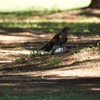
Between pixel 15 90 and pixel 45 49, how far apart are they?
5095 millimetres

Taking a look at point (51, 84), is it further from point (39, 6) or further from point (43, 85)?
point (39, 6)

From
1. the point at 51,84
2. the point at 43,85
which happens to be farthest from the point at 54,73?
the point at 43,85

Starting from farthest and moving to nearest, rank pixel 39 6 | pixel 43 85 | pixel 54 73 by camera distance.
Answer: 1. pixel 39 6
2. pixel 54 73
3. pixel 43 85

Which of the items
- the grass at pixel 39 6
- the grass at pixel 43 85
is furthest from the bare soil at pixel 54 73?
the grass at pixel 39 6

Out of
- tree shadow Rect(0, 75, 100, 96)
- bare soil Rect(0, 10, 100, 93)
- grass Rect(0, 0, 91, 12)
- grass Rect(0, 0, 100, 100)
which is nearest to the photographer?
grass Rect(0, 0, 100, 100)

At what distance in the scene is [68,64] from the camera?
9602 mm

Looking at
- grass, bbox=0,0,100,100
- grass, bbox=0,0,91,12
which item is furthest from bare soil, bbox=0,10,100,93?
grass, bbox=0,0,91,12

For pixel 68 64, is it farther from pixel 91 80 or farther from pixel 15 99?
pixel 15 99

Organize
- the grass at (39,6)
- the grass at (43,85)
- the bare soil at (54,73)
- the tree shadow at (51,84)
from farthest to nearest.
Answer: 1. the grass at (39,6)
2. the bare soil at (54,73)
3. the tree shadow at (51,84)
4. the grass at (43,85)

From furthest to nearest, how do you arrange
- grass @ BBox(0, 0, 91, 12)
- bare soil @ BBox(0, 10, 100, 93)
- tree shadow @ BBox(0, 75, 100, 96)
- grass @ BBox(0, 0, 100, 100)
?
grass @ BBox(0, 0, 91, 12) < bare soil @ BBox(0, 10, 100, 93) < tree shadow @ BBox(0, 75, 100, 96) < grass @ BBox(0, 0, 100, 100)

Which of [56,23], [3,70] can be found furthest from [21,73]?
[56,23]

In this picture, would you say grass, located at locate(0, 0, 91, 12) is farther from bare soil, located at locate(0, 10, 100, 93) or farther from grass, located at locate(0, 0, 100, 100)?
grass, located at locate(0, 0, 100, 100)

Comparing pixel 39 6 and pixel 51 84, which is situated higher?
pixel 39 6

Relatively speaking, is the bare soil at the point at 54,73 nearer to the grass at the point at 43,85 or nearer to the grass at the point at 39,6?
the grass at the point at 43,85
